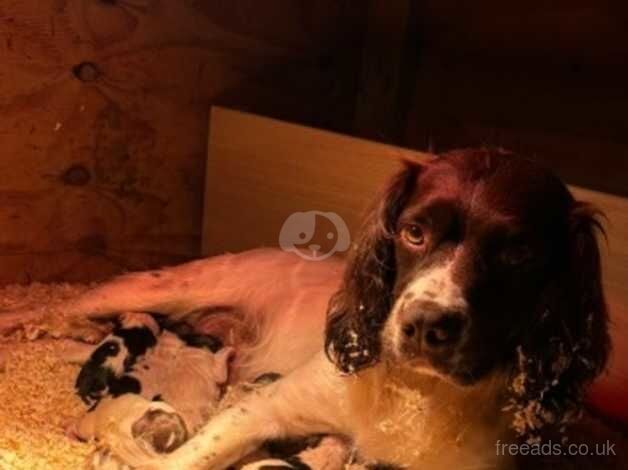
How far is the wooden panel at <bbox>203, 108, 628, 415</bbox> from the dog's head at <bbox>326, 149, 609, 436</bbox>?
490mm

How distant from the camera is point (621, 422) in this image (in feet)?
7.04

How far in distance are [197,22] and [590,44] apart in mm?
1392

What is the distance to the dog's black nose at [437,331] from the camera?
53.9 inches

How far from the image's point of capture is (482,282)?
1440mm

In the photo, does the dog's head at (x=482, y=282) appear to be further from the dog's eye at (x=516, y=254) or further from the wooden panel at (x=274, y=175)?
the wooden panel at (x=274, y=175)

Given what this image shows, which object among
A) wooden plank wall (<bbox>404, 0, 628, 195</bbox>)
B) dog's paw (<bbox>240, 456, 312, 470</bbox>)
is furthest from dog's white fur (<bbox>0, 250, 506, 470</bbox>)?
wooden plank wall (<bbox>404, 0, 628, 195</bbox>)

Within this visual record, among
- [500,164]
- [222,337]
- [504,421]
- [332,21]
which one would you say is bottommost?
[222,337]

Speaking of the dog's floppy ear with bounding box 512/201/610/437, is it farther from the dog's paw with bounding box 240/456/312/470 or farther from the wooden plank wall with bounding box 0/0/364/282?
the wooden plank wall with bounding box 0/0/364/282

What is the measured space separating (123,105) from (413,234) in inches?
57.5

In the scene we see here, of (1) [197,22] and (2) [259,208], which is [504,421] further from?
(1) [197,22]

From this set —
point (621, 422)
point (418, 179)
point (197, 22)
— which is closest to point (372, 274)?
point (418, 179)

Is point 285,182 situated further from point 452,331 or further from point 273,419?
point 452,331

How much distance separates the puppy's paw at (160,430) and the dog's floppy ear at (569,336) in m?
0.78

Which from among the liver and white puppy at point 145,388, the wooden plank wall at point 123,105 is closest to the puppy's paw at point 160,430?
the liver and white puppy at point 145,388
